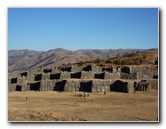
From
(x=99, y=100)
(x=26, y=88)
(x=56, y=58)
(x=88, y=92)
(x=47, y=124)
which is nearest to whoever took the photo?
(x=47, y=124)

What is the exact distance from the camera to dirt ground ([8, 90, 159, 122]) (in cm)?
1009

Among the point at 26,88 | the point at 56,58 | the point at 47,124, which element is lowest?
the point at 47,124

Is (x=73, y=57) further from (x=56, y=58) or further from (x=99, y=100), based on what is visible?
(x=99, y=100)

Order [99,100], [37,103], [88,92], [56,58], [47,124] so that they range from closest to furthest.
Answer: [47,124], [37,103], [99,100], [88,92], [56,58]

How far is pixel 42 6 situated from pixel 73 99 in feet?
14.1

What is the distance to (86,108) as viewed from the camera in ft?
36.8

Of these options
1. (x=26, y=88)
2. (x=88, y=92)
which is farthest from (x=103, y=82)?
(x=26, y=88)

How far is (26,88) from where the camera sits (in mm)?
15062

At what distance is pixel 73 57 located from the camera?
3616 centimetres

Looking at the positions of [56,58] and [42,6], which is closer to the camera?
[42,6]

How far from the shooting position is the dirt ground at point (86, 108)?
1009 centimetres

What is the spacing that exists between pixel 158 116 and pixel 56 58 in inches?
980

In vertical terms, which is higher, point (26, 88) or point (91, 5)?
point (91, 5)
